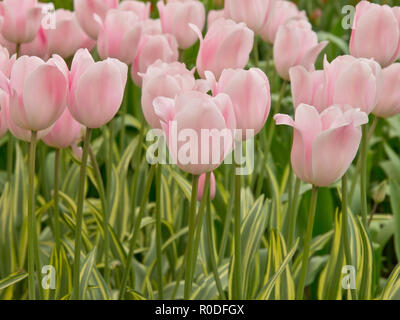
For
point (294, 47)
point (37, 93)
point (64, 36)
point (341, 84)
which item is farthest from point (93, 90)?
point (64, 36)

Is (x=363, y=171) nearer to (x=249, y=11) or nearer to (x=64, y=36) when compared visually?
(x=249, y=11)

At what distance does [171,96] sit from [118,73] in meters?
0.08

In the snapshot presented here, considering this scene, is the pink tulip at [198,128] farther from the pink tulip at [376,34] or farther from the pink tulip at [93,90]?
the pink tulip at [376,34]

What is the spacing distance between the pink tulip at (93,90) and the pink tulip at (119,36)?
0.33 meters

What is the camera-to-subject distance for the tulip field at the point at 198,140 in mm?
734

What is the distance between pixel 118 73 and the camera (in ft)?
2.56

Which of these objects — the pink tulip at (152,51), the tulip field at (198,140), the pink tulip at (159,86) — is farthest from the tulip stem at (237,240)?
the pink tulip at (152,51)

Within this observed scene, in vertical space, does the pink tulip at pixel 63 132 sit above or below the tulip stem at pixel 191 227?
above

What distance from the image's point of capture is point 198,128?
69cm

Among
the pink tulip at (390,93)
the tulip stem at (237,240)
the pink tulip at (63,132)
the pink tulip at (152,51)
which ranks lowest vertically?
the tulip stem at (237,240)

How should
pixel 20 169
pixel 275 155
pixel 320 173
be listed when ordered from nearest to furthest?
pixel 320 173 → pixel 20 169 → pixel 275 155
